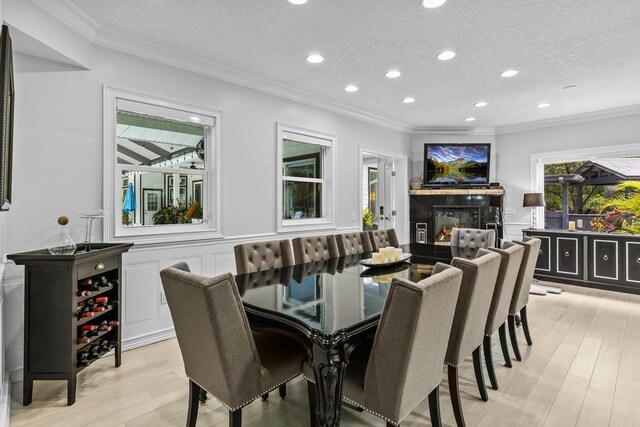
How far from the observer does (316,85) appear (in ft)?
14.0

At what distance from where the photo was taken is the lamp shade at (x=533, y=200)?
5613mm

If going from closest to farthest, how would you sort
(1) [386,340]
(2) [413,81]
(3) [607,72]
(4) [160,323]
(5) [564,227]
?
(1) [386,340] → (4) [160,323] → (3) [607,72] → (2) [413,81] → (5) [564,227]

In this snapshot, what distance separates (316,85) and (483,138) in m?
4.01

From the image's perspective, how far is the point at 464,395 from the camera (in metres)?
2.33

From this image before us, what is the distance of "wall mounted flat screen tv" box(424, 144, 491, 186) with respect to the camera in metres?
6.33

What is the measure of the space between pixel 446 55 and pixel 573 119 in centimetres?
379

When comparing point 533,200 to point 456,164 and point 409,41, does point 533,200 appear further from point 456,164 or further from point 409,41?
point 409,41

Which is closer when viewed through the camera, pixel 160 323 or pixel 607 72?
pixel 160 323

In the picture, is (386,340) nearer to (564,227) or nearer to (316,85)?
(316,85)

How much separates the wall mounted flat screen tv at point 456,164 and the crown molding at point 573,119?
58cm

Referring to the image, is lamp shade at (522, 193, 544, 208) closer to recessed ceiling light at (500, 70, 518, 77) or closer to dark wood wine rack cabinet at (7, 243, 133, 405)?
recessed ceiling light at (500, 70, 518, 77)

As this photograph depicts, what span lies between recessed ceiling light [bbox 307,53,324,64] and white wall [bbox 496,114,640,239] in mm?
4625

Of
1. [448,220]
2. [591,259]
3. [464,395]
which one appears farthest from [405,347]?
[448,220]

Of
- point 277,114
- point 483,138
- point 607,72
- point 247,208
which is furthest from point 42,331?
point 483,138
